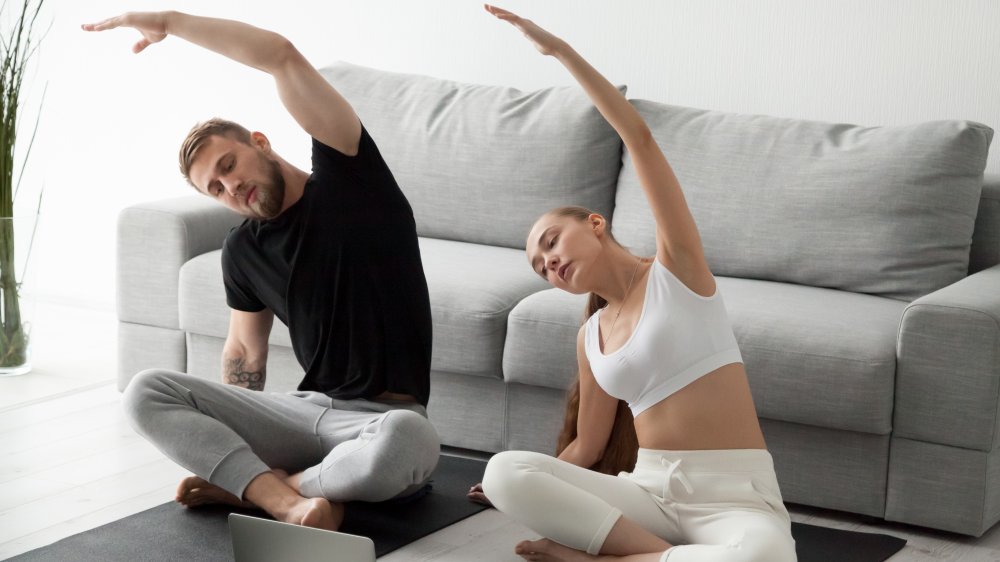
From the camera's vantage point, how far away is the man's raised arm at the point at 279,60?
7.83 ft

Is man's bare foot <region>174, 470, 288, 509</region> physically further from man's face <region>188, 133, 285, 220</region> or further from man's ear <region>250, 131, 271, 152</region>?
man's ear <region>250, 131, 271, 152</region>

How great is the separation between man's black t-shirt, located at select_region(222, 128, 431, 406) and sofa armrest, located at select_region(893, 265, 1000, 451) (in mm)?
1006

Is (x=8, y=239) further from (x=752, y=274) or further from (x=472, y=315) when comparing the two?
(x=752, y=274)

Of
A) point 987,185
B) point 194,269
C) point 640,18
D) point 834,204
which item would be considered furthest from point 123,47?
point 987,185

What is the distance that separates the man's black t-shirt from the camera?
259 centimetres

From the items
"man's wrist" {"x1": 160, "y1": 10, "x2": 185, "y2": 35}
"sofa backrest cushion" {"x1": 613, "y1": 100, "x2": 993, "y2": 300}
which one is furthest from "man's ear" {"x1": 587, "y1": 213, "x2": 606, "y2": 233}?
"sofa backrest cushion" {"x1": 613, "y1": 100, "x2": 993, "y2": 300}

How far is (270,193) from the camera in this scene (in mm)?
2580

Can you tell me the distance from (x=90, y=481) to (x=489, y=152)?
4.62 feet

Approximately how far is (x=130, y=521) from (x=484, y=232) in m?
1.39

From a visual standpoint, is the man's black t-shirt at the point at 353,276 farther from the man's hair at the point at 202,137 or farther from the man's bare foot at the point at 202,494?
the man's bare foot at the point at 202,494

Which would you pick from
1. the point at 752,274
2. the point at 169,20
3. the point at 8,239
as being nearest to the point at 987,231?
the point at 752,274

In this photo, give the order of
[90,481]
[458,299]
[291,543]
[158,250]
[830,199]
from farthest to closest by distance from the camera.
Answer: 1. [158,250]
2. [830,199]
3. [458,299]
4. [90,481]
5. [291,543]

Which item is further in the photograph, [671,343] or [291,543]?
[671,343]

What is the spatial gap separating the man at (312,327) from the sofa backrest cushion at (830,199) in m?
0.99
